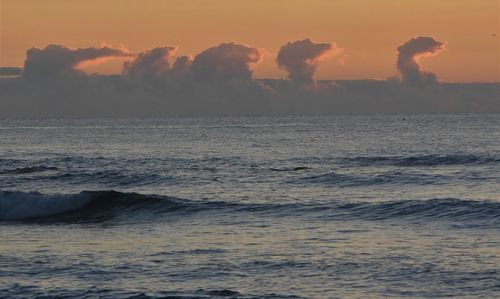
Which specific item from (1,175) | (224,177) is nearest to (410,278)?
(224,177)

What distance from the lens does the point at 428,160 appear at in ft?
228

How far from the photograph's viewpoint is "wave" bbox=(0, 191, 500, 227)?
38.0 m

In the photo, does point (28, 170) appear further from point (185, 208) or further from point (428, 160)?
point (428, 160)

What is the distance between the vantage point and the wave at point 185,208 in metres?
38.0

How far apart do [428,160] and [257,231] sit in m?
37.8

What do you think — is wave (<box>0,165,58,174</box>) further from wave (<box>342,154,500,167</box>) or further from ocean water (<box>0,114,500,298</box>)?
wave (<box>342,154,500,167</box>)

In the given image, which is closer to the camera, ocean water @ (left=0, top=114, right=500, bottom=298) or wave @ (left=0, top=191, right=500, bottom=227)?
ocean water @ (left=0, top=114, right=500, bottom=298)

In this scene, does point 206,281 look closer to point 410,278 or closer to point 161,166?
point 410,278

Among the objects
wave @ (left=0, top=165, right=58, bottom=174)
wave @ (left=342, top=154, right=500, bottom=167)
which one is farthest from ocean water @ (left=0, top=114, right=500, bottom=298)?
→ wave @ (left=0, top=165, right=58, bottom=174)

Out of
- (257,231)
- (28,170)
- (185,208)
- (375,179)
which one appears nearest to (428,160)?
(375,179)

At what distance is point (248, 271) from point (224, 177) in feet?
109

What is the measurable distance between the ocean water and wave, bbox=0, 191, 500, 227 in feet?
0.27

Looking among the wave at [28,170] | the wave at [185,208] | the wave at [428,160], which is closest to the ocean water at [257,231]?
the wave at [185,208]

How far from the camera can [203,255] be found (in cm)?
2870
